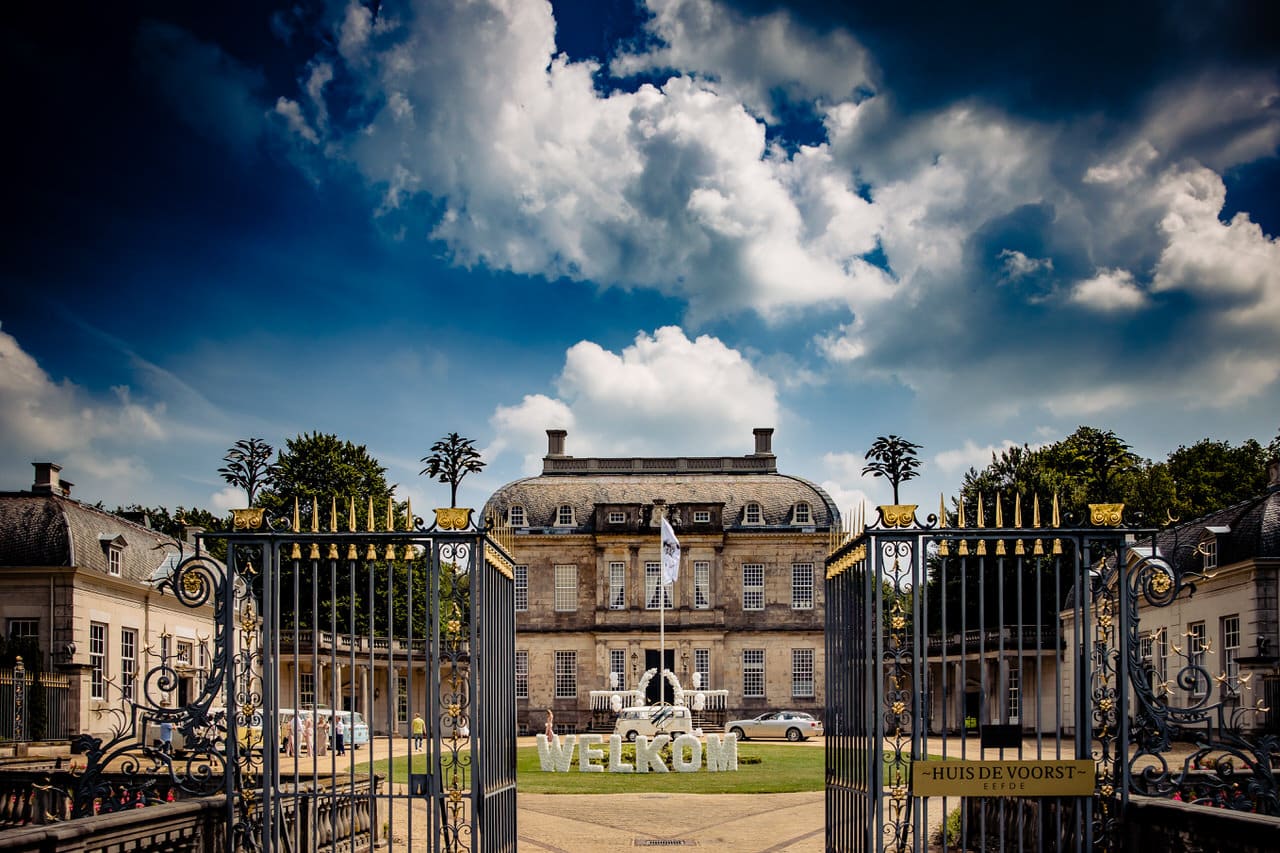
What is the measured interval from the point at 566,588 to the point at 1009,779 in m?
41.0

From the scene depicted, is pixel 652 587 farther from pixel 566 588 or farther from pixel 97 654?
pixel 97 654

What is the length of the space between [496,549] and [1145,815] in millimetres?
4479

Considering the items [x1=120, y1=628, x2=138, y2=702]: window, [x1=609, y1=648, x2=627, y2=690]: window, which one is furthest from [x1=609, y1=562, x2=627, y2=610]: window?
[x1=120, y1=628, x2=138, y2=702]: window

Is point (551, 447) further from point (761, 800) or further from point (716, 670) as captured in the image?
point (761, 800)

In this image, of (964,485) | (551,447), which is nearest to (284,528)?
(964,485)

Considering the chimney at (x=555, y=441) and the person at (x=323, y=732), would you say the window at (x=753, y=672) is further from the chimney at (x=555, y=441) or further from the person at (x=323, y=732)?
the person at (x=323, y=732)

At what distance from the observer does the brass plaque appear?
760 centimetres

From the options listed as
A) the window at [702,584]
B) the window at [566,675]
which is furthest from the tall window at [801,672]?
the window at [566,675]

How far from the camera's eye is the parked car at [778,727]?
36.7m

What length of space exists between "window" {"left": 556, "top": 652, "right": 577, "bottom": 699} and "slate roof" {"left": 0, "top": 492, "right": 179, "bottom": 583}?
20.1m

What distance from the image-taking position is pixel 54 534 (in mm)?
27922

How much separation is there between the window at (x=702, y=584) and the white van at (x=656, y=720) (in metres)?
17.9

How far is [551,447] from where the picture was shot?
53.1 metres

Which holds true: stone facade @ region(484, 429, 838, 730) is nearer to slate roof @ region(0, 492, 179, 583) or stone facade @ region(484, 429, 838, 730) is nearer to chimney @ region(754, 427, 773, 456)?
chimney @ region(754, 427, 773, 456)
